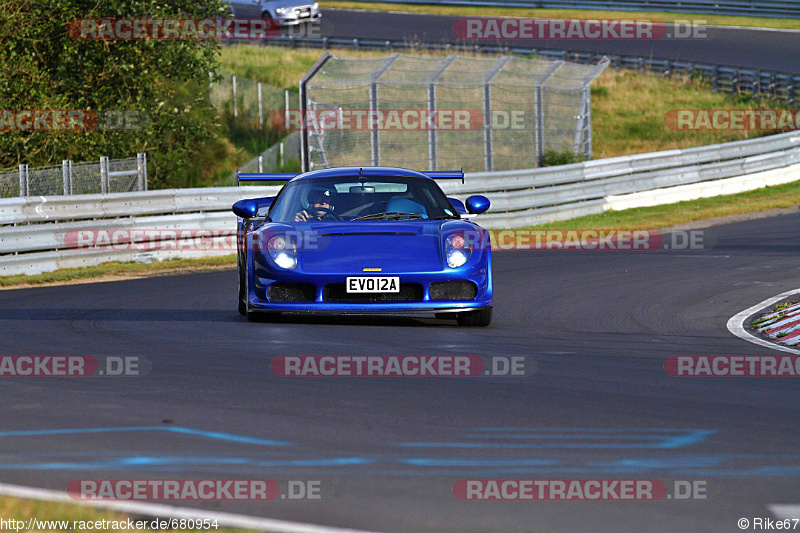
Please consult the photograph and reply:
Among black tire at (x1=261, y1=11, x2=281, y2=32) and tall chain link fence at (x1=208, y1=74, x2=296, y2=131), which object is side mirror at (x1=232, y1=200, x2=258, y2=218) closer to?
tall chain link fence at (x1=208, y1=74, x2=296, y2=131)

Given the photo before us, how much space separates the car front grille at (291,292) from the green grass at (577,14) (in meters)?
39.2

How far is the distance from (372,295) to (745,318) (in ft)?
11.8

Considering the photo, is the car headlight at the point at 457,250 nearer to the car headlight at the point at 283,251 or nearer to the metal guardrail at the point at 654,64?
the car headlight at the point at 283,251

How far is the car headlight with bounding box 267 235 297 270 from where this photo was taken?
357 inches

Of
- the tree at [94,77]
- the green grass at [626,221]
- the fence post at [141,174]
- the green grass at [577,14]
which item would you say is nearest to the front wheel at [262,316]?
the green grass at [626,221]

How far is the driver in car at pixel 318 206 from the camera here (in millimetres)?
9891

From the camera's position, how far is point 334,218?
982cm

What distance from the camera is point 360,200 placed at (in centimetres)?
1000

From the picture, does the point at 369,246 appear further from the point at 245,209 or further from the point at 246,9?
the point at 246,9

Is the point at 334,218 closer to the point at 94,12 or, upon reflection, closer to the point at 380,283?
the point at 380,283

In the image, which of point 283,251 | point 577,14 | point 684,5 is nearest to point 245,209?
point 283,251

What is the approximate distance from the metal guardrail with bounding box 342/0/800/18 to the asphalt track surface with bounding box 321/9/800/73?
0.59 metres

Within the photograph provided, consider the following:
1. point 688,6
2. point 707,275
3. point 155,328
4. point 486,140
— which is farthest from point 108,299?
point 688,6

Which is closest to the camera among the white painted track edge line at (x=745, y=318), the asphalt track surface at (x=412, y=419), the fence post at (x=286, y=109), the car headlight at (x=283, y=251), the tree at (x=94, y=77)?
the asphalt track surface at (x=412, y=419)
